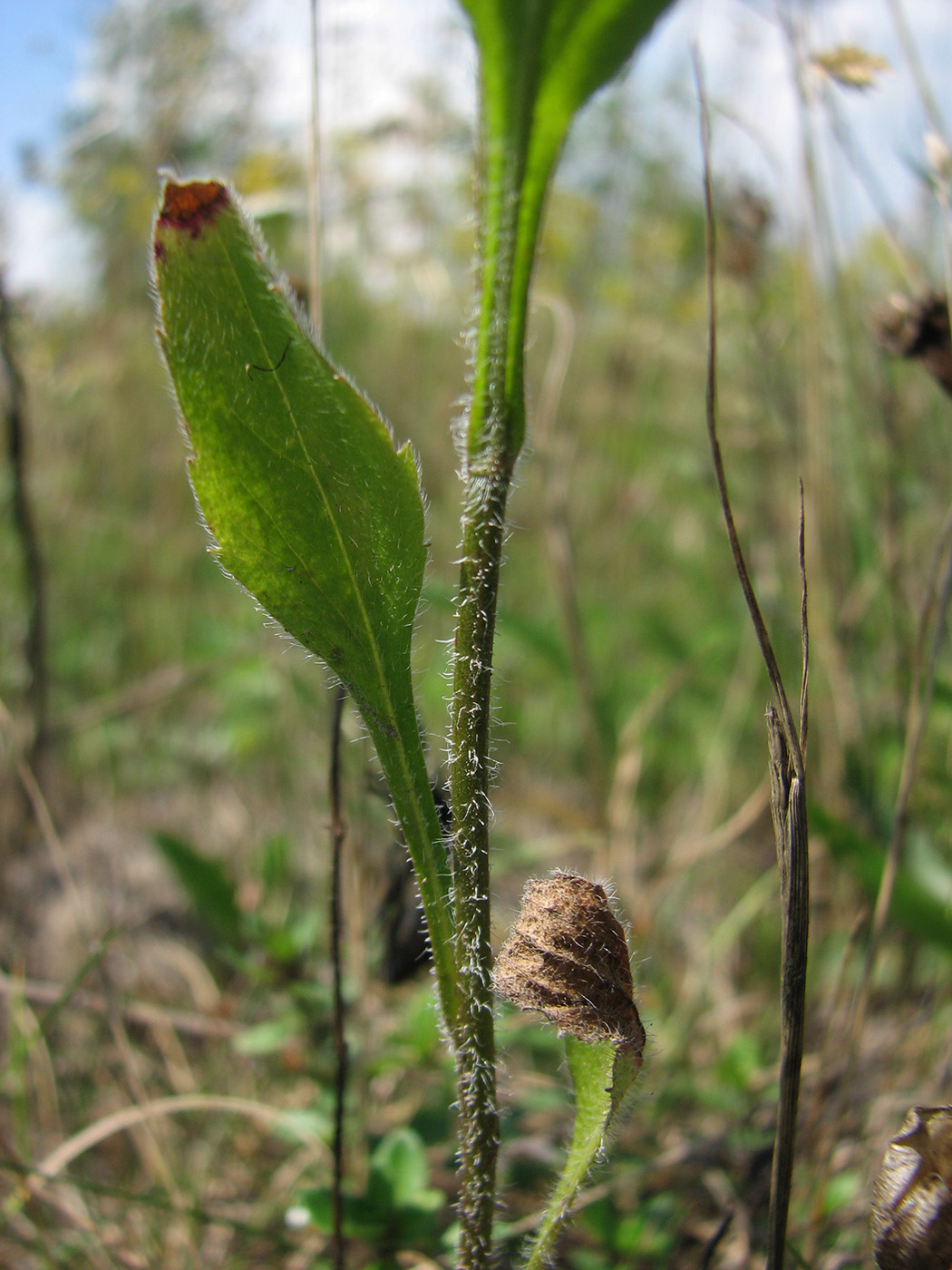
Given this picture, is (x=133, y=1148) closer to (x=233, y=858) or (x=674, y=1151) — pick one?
(x=233, y=858)

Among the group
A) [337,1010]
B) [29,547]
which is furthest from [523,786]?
[337,1010]

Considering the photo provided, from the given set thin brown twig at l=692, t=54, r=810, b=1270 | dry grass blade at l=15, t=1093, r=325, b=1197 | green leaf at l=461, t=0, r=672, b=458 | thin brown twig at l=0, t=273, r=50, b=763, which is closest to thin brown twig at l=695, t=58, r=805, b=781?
thin brown twig at l=692, t=54, r=810, b=1270

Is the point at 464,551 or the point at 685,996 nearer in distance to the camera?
the point at 464,551

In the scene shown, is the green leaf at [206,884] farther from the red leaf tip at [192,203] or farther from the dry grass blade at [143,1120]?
the red leaf tip at [192,203]

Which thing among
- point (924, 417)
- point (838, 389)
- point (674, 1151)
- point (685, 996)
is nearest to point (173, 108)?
point (838, 389)

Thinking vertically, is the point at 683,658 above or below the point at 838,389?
below

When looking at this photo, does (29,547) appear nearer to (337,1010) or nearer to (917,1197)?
(337,1010)

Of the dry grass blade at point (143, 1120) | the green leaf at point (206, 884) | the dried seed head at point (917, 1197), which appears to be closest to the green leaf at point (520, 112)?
the dried seed head at point (917, 1197)
